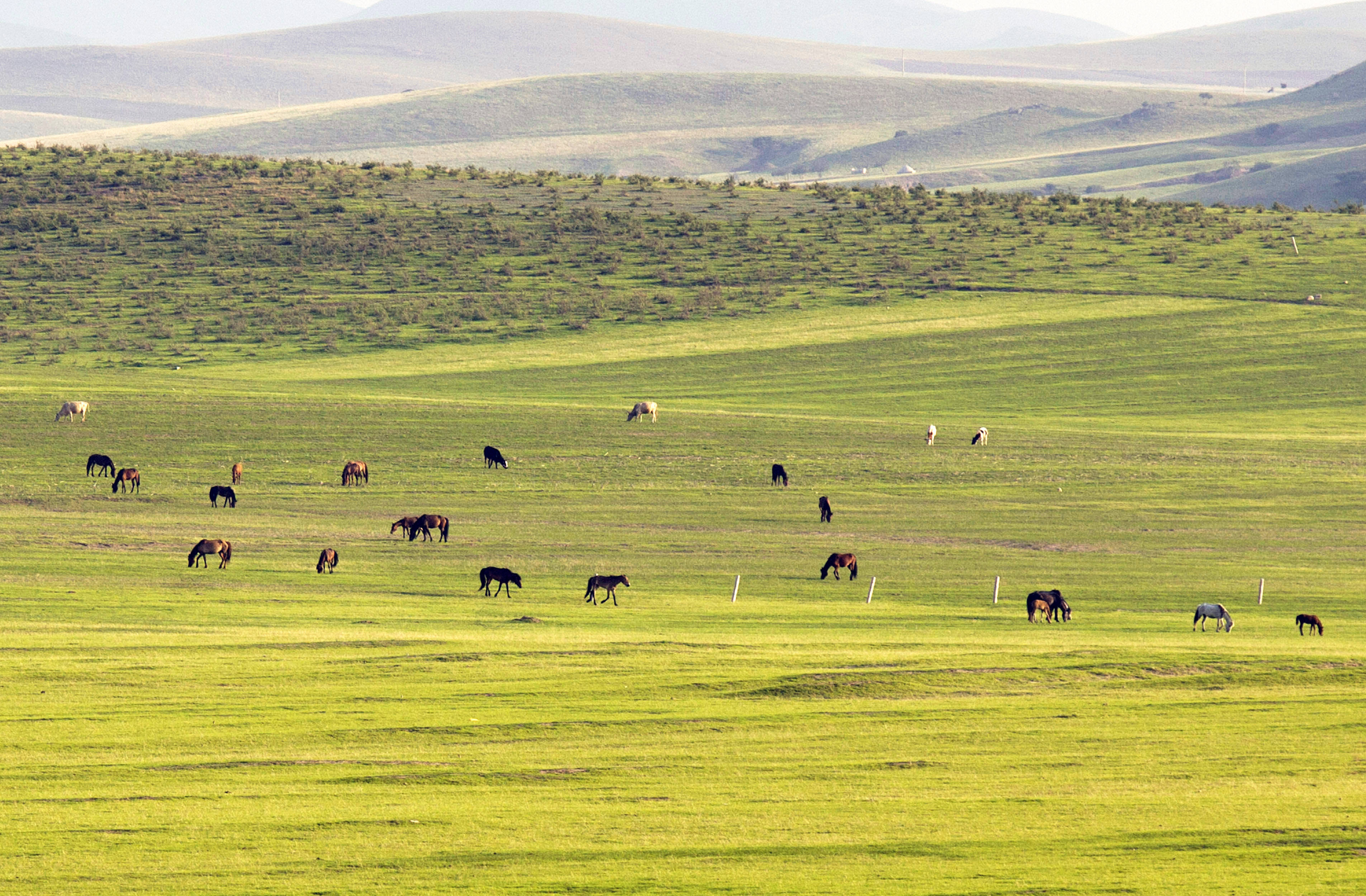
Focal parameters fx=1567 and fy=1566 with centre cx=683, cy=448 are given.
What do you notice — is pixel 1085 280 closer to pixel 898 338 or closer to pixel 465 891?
pixel 898 338

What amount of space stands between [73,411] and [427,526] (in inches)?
880

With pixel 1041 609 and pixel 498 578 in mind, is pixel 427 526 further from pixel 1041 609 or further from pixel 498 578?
pixel 1041 609

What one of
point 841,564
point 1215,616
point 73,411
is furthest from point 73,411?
point 1215,616

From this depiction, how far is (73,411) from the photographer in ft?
182

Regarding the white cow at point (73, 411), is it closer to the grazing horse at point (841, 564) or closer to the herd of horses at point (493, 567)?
the herd of horses at point (493, 567)

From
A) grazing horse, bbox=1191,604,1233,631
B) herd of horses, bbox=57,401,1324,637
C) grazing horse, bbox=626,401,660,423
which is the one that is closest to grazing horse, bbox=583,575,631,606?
herd of horses, bbox=57,401,1324,637

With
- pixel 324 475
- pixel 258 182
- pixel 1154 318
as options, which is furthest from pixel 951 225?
pixel 324 475

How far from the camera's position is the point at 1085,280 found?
8750 cm

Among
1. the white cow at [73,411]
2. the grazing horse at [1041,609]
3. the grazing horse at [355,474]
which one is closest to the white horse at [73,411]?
the white cow at [73,411]

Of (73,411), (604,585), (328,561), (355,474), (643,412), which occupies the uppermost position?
(643,412)

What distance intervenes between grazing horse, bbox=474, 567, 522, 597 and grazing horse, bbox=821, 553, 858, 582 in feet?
23.1

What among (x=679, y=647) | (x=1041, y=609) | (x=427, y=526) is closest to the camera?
(x=679, y=647)

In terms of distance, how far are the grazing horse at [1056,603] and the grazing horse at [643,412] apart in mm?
28378

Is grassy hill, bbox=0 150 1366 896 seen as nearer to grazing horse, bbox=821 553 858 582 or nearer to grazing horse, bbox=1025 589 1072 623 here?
grazing horse, bbox=821 553 858 582
